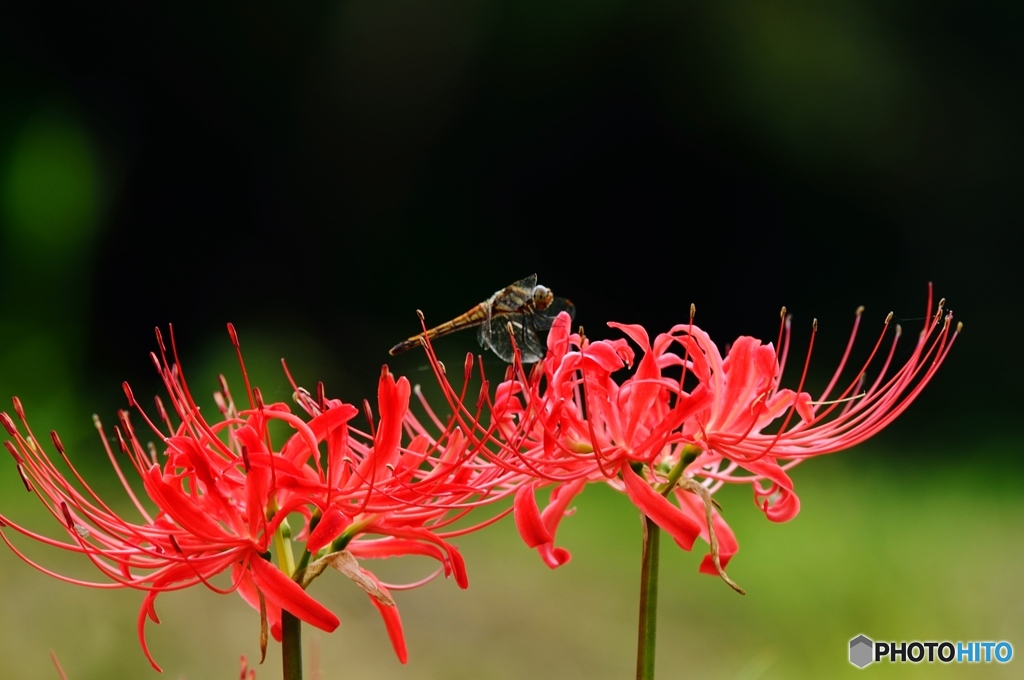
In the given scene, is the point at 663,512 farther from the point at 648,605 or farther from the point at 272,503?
the point at 272,503

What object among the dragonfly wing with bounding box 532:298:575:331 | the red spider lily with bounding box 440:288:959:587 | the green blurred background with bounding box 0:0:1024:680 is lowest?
the red spider lily with bounding box 440:288:959:587

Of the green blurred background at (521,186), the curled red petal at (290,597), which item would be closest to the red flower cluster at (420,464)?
the curled red petal at (290,597)

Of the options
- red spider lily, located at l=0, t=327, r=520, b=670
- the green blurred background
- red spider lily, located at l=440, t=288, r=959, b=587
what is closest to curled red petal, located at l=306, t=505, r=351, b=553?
red spider lily, located at l=0, t=327, r=520, b=670

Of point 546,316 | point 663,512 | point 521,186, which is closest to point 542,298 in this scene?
point 546,316

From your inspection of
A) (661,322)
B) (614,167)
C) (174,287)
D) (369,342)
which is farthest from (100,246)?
(661,322)

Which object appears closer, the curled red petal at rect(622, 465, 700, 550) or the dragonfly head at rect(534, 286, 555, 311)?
the curled red petal at rect(622, 465, 700, 550)

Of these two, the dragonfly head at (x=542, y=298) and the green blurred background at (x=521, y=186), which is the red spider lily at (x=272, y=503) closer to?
the dragonfly head at (x=542, y=298)

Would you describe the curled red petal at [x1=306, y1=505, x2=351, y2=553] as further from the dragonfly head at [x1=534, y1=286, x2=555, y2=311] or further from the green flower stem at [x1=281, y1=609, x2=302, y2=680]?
the dragonfly head at [x1=534, y1=286, x2=555, y2=311]

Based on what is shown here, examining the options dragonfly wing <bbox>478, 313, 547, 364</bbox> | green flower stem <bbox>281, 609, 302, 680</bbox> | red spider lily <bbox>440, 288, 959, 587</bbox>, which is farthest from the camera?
dragonfly wing <bbox>478, 313, 547, 364</bbox>
